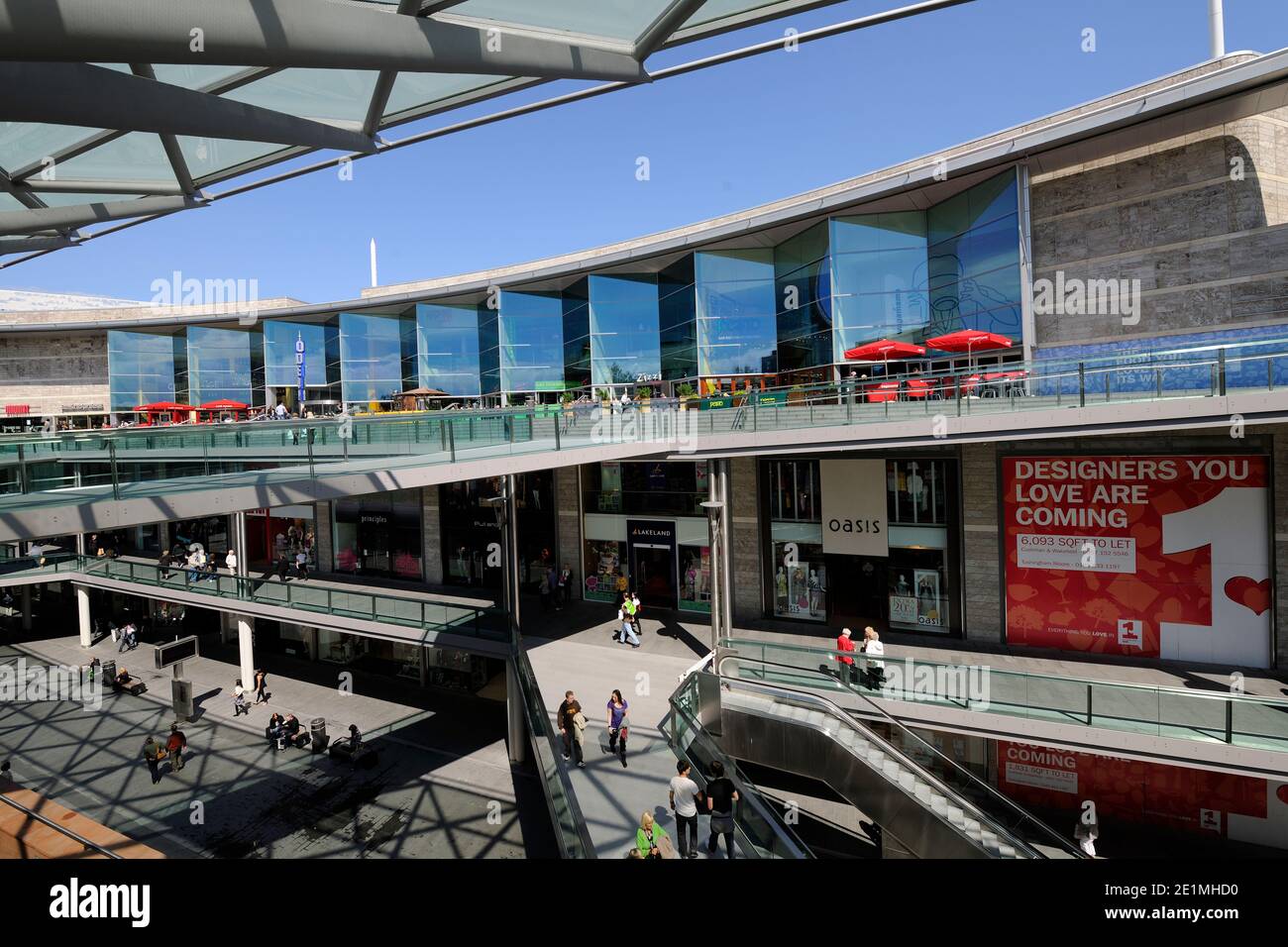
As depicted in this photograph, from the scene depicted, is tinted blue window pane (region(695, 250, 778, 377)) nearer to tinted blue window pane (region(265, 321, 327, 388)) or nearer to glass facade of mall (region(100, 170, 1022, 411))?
glass facade of mall (region(100, 170, 1022, 411))

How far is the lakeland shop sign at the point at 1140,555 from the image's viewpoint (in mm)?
11375

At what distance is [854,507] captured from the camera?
A: 1462 cm

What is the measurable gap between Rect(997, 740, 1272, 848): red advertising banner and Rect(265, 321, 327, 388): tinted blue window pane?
1288 inches

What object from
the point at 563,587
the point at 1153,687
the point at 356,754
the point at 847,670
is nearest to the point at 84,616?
the point at 356,754

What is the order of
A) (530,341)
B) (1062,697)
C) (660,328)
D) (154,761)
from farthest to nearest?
(530,341) → (660,328) → (154,761) → (1062,697)

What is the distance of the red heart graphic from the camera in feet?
37.0

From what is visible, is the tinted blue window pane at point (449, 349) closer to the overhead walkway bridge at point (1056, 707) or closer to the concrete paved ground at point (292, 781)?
the concrete paved ground at point (292, 781)

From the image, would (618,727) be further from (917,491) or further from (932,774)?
(917,491)

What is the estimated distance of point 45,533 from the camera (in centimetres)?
607

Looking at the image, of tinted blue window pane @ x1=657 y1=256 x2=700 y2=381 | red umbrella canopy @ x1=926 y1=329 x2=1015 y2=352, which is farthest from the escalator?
tinted blue window pane @ x1=657 y1=256 x2=700 y2=381

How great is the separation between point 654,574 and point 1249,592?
12.1 meters

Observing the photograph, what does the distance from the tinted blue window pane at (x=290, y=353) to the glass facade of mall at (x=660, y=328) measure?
0.07 meters

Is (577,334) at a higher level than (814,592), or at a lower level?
higher

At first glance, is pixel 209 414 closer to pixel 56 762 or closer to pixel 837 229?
pixel 56 762
